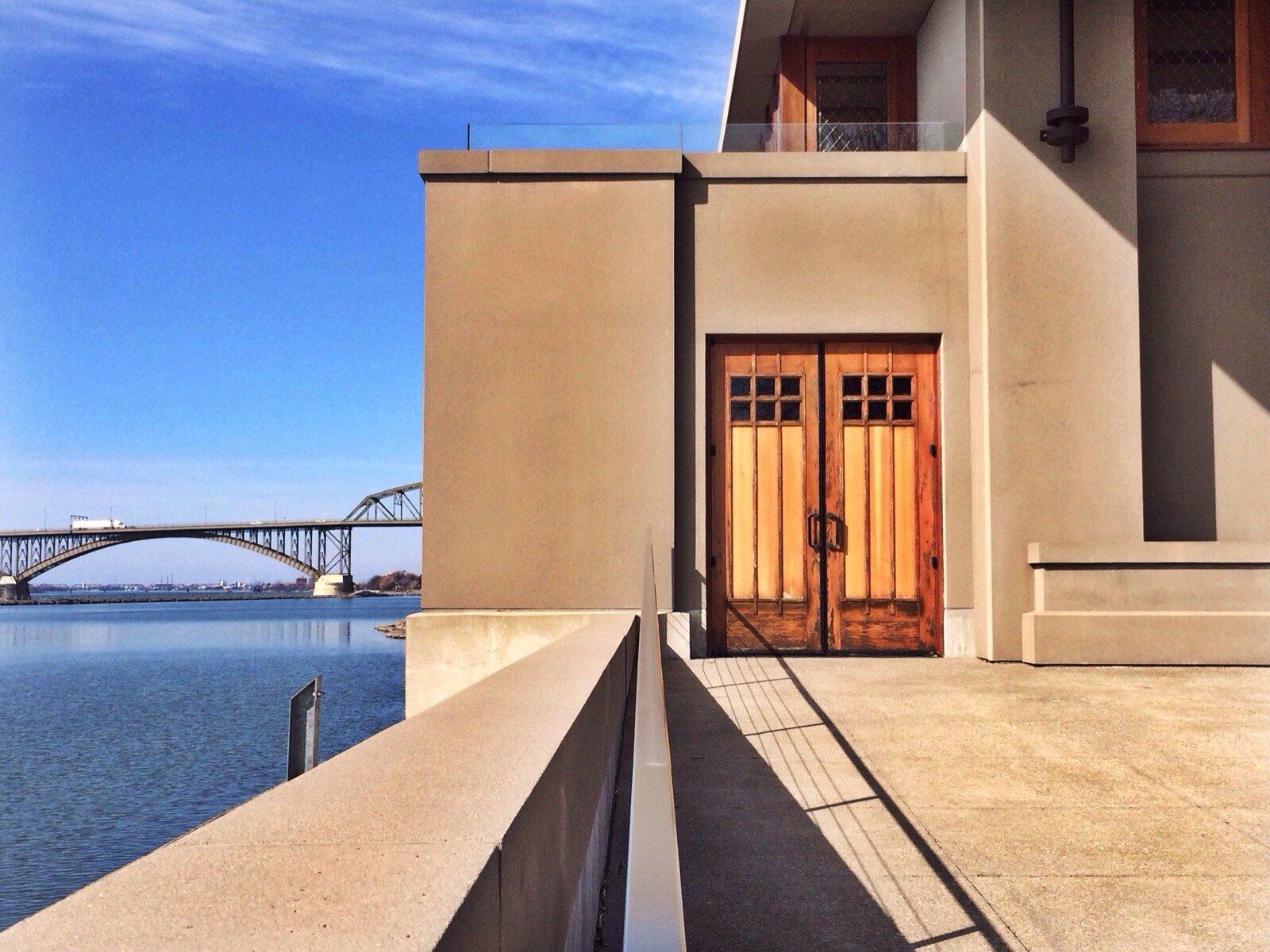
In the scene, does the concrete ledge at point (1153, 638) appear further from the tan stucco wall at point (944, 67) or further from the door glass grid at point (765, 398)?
the tan stucco wall at point (944, 67)

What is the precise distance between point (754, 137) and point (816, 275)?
1488 mm

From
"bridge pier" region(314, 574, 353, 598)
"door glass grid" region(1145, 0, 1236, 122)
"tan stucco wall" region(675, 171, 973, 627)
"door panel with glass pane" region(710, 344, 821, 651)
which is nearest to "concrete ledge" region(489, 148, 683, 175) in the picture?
"tan stucco wall" region(675, 171, 973, 627)

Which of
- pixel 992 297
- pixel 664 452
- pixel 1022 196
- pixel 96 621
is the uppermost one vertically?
pixel 1022 196

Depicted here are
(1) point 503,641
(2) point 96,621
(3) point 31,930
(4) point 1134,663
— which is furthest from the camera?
(2) point 96,621

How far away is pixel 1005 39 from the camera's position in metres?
8.32

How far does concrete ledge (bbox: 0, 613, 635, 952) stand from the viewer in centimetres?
114

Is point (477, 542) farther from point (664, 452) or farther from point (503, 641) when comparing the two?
point (664, 452)

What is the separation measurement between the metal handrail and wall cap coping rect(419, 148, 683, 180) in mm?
7819

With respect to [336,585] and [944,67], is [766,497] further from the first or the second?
[336,585]

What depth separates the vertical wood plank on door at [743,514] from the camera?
8.67 metres

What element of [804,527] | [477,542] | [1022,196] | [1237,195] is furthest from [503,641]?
[1237,195]

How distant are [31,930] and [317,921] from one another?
0.29 meters

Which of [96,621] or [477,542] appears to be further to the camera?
[96,621]

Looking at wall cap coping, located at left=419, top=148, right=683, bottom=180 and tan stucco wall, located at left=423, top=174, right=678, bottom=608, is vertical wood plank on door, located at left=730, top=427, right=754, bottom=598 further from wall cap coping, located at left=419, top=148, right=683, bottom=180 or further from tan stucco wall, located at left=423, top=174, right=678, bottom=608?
wall cap coping, located at left=419, top=148, right=683, bottom=180
